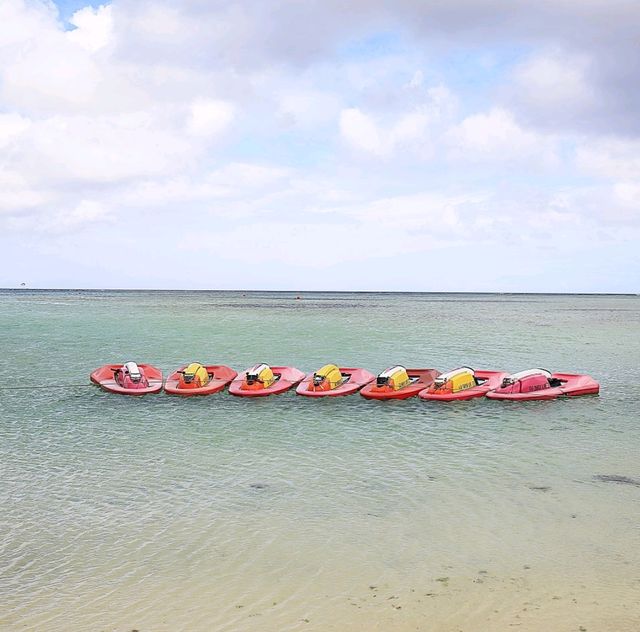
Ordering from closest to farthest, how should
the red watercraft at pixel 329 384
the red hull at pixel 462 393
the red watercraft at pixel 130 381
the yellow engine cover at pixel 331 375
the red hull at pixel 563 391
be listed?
the red hull at pixel 462 393, the red hull at pixel 563 391, the red watercraft at pixel 329 384, the yellow engine cover at pixel 331 375, the red watercraft at pixel 130 381

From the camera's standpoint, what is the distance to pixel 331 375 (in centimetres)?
2770

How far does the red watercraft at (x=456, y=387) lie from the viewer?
26047mm

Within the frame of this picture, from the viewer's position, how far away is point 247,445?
1933 cm

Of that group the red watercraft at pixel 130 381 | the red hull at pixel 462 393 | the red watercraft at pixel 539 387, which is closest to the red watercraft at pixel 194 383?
the red watercraft at pixel 130 381

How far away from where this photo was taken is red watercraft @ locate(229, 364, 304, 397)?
27.0 meters

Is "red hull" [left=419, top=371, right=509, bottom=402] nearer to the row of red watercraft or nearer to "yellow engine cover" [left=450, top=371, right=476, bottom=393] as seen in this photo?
the row of red watercraft

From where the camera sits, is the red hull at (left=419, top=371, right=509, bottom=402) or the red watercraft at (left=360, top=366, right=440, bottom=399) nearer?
the red hull at (left=419, top=371, right=509, bottom=402)

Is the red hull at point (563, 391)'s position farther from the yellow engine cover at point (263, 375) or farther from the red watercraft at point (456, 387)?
the yellow engine cover at point (263, 375)

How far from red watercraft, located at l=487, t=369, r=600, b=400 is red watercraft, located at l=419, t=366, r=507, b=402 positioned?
0.62 m

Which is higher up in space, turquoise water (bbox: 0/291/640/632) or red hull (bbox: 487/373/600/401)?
red hull (bbox: 487/373/600/401)

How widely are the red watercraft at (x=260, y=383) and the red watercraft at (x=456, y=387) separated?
5.99 m

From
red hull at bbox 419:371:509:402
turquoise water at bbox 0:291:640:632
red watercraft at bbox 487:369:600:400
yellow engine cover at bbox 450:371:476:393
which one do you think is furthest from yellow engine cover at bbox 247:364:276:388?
red watercraft at bbox 487:369:600:400

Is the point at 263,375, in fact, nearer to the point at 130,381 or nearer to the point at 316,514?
the point at 130,381

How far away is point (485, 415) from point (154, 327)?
51.5 meters
